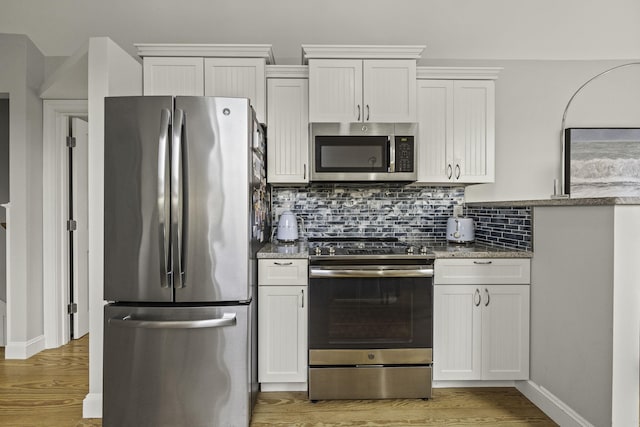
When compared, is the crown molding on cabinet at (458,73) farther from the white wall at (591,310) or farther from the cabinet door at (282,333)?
the cabinet door at (282,333)

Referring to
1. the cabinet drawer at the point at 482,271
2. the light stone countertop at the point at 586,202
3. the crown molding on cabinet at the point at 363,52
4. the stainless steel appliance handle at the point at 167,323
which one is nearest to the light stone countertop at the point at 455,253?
the cabinet drawer at the point at 482,271

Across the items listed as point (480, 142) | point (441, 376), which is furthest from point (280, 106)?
point (441, 376)

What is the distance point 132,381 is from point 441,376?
1.81 metres

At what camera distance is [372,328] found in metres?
2.37

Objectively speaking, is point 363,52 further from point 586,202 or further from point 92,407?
point 92,407

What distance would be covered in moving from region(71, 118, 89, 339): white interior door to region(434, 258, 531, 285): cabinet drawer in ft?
10.1

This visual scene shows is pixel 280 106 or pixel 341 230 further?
pixel 341 230

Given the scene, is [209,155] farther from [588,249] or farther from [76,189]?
[76,189]

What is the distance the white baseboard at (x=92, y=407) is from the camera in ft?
7.23

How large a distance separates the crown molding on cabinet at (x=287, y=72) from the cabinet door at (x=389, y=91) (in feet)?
1.42

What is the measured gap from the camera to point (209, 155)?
1967 millimetres

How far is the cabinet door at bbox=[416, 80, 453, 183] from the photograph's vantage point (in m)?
2.84

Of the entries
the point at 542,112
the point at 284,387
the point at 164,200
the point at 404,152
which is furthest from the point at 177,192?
the point at 542,112

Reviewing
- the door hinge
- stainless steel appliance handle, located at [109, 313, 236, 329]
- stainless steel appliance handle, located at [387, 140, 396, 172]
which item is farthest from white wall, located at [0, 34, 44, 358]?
stainless steel appliance handle, located at [387, 140, 396, 172]
